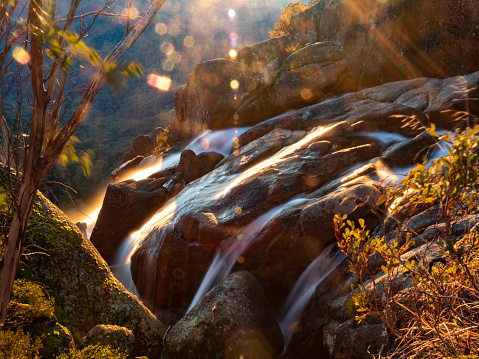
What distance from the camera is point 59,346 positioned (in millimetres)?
4031

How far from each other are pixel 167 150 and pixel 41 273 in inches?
685

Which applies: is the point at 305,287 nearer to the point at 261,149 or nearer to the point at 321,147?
the point at 321,147

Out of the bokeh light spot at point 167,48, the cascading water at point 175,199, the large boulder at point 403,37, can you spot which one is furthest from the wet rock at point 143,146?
the bokeh light spot at point 167,48

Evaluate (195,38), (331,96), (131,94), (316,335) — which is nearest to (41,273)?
(316,335)

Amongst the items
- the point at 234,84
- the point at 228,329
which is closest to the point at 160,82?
the point at 234,84

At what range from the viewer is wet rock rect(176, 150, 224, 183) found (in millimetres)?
13719

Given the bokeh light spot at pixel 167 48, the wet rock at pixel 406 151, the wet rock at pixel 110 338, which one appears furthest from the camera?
the bokeh light spot at pixel 167 48

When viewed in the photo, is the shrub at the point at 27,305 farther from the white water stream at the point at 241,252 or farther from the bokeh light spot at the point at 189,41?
the bokeh light spot at the point at 189,41

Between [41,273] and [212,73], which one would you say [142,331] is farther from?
[212,73]

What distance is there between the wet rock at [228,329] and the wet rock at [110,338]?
0.84m

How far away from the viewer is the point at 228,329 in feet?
17.2

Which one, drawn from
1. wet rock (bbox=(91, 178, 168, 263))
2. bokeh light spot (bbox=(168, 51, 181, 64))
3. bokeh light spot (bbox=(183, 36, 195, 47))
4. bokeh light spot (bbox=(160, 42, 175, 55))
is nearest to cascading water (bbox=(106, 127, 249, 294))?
wet rock (bbox=(91, 178, 168, 263))

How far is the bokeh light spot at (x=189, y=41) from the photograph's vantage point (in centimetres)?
8044

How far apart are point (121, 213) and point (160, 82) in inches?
2386
